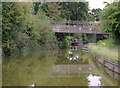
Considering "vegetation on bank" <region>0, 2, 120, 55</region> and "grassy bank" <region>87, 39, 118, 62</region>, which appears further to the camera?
"vegetation on bank" <region>0, 2, 120, 55</region>

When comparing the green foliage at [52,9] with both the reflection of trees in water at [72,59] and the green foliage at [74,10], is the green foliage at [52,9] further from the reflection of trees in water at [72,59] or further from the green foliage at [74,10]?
the reflection of trees in water at [72,59]

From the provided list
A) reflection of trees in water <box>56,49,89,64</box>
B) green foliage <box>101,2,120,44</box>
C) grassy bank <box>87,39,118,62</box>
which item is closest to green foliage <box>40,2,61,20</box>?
reflection of trees in water <box>56,49,89,64</box>

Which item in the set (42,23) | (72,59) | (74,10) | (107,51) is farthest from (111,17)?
(74,10)

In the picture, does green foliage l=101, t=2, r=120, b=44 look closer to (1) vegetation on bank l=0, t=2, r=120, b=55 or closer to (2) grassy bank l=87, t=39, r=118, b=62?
(1) vegetation on bank l=0, t=2, r=120, b=55

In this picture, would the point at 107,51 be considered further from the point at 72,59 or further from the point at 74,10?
the point at 74,10

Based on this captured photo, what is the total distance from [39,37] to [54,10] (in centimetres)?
1092

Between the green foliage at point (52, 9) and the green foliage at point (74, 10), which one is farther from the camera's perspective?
the green foliage at point (74, 10)

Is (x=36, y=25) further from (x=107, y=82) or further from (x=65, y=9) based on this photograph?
(x=107, y=82)

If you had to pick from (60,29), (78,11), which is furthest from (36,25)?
(78,11)

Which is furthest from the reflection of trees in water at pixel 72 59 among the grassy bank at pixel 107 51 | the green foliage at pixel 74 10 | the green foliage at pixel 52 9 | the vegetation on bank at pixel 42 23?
the green foliage at pixel 74 10

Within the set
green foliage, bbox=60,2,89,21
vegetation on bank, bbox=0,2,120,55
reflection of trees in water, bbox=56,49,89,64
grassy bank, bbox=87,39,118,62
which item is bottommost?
reflection of trees in water, bbox=56,49,89,64

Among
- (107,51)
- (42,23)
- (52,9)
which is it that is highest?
(52,9)

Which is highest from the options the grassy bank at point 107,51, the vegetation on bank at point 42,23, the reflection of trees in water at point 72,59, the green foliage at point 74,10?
the green foliage at point 74,10

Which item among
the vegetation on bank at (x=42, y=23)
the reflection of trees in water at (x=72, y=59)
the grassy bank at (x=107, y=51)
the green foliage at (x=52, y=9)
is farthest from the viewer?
the green foliage at (x=52, y=9)
